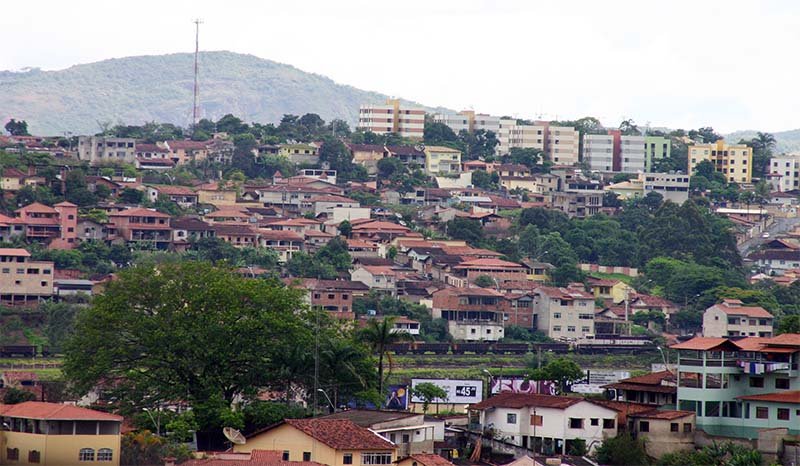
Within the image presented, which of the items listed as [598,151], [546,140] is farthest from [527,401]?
[546,140]

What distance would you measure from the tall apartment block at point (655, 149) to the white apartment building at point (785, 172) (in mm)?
6498

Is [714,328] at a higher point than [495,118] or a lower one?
lower

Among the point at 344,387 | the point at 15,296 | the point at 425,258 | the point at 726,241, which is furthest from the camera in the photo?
the point at 726,241

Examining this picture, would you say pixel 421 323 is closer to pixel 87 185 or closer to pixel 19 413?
pixel 87 185

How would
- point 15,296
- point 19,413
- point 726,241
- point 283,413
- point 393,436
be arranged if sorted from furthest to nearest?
point 726,241, point 15,296, point 283,413, point 393,436, point 19,413

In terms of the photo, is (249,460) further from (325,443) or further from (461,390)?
(461,390)

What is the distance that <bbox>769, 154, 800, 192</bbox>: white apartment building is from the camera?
116812 millimetres

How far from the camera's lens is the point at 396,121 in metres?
119

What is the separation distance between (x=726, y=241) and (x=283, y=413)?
54856 millimetres

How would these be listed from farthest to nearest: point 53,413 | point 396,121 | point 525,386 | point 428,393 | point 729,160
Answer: point 396,121, point 729,160, point 525,386, point 428,393, point 53,413

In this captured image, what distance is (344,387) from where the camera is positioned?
42.6 metres

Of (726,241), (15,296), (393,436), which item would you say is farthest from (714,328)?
(393,436)

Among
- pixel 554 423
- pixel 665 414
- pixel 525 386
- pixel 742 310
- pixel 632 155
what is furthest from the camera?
pixel 632 155

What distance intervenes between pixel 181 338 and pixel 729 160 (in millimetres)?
77492
